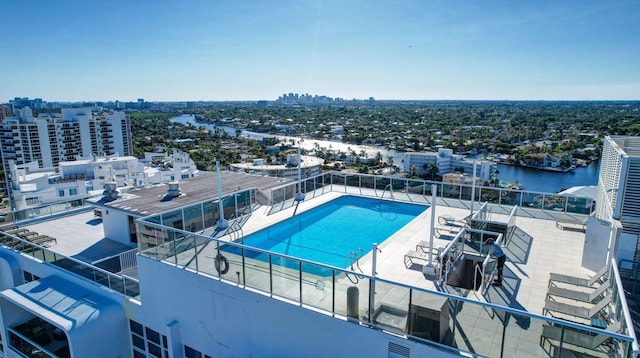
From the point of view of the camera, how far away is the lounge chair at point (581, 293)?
17.1 feet

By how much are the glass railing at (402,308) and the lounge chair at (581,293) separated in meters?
0.86

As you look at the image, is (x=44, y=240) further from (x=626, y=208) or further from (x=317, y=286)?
(x=626, y=208)

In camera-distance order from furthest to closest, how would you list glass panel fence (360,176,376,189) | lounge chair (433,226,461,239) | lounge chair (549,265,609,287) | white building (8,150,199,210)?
1. white building (8,150,199,210)
2. glass panel fence (360,176,376,189)
3. lounge chair (433,226,461,239)
4. lounge chair (549,265,609,287)

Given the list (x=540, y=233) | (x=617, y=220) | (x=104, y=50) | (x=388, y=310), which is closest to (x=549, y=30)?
(x=540, y=233)

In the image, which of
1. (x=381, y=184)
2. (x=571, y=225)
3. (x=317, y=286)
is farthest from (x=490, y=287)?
(x=381, y=184)

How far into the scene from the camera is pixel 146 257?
6965 millimetres

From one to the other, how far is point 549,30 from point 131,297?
1294 inches

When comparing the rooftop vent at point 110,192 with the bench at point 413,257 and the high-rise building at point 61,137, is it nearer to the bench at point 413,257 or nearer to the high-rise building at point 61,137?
the bench at point 413,257

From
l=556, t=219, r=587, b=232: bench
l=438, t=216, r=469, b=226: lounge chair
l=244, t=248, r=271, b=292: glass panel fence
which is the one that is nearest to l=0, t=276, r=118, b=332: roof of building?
l=244, t=248, r=271, b=292: glass panel fence

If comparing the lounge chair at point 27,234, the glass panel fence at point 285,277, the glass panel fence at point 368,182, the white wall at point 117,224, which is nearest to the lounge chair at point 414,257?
the glass panel fence at point 285,277

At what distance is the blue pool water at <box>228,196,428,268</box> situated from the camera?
8.73 metres

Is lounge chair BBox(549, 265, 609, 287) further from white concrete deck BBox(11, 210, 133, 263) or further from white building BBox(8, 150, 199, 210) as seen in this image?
white building BBox(8, 150, 199, 210)

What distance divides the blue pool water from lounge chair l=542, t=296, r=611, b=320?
369cm

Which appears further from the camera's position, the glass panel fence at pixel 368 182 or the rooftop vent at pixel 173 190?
the glass panel fence at pixel 368 182
